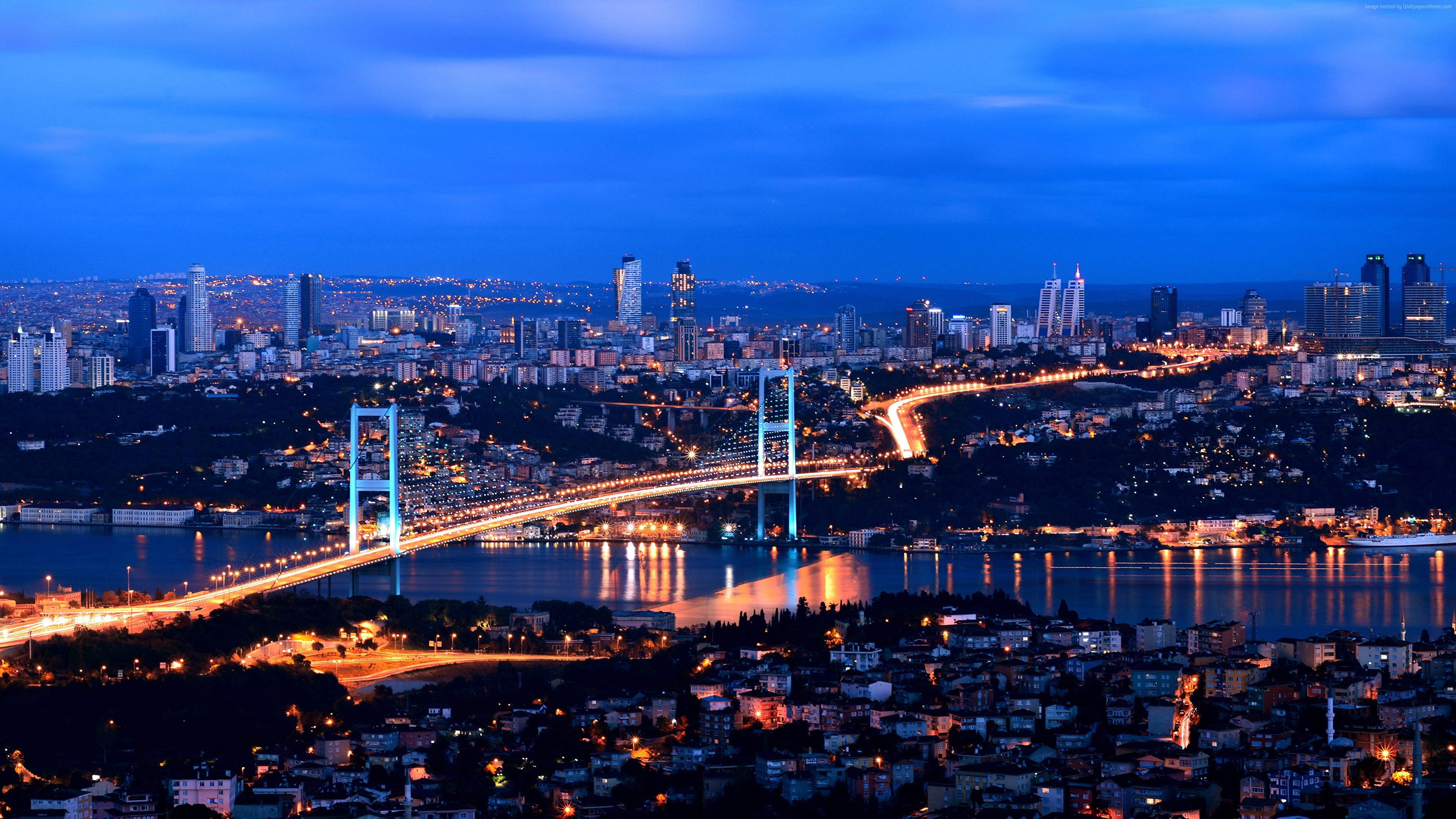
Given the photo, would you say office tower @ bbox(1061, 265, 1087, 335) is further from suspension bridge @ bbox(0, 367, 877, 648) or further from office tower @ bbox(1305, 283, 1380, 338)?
suspension bridge @ bbox(0, 367, 877, 648)

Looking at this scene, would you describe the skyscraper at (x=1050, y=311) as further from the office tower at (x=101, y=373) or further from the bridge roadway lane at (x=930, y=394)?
the office tower at (x=101, y=373)

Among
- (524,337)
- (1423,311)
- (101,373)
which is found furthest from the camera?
(524,337)

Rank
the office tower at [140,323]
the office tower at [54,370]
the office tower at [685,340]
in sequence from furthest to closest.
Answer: the office tower at [685,340]
the office tower at [140,323]
the office tower at [54,370]

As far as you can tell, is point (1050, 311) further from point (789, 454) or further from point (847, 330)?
point (789, 454)

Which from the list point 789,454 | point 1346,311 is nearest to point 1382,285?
point 1346,311

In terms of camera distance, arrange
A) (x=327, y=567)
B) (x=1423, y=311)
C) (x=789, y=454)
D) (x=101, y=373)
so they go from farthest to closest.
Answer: (x=1423, y=311), (x=101, y=373), (x=789, y=454), (x=327, y=567)

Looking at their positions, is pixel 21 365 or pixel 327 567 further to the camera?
pixel 21 365

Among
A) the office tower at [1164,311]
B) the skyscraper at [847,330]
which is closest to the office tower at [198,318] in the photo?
the skyscraper at [847,330]
